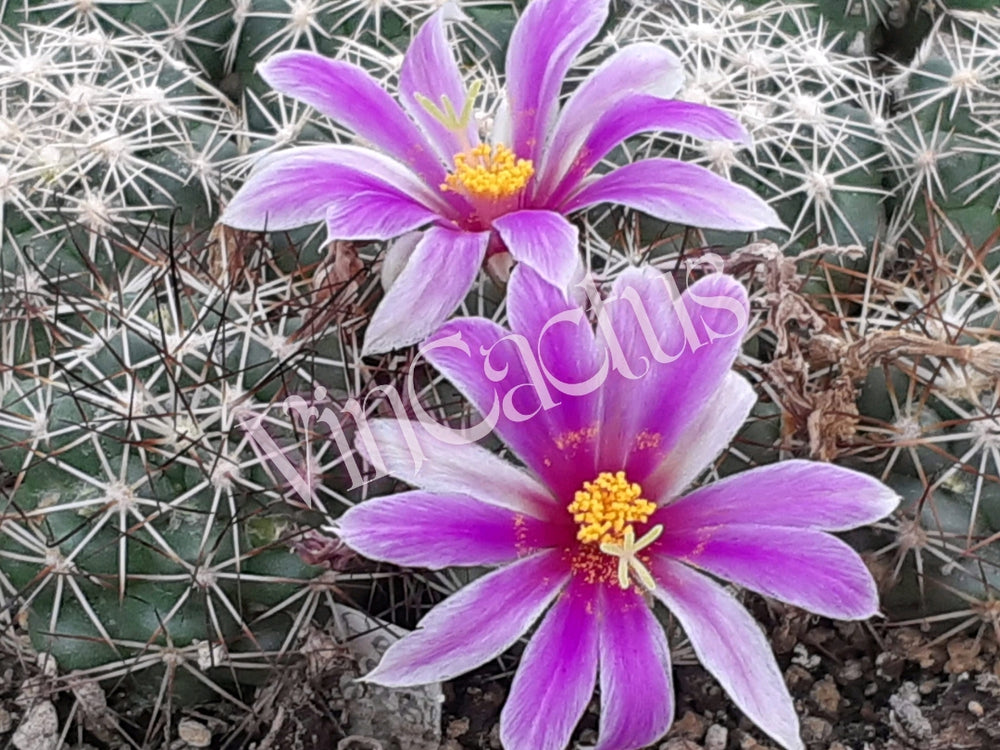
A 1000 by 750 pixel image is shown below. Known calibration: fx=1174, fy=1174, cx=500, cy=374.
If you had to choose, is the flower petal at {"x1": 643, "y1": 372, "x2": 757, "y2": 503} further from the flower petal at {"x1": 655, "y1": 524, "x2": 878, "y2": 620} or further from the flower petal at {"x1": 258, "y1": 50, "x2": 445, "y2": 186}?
the flower petal at {"x1": 258, "y1": 50, "x2": 445, "y2": 186}

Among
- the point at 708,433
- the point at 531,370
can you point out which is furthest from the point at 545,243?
the point at 708,433

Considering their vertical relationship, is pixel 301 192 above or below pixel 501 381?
above

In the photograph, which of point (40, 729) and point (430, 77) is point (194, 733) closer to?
point (40, 729)

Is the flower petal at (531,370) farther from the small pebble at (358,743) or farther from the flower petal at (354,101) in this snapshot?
the small pebble at (358,743)

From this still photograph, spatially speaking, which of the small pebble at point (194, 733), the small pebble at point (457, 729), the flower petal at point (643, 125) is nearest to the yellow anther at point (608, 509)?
the flower petal at point (643, 125)

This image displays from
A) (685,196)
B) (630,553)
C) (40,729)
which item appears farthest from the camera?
(40,729)

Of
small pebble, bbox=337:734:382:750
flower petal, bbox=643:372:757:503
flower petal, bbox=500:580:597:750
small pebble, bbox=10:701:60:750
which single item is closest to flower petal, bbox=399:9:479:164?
flower petal, bbox=643:372:757:503
